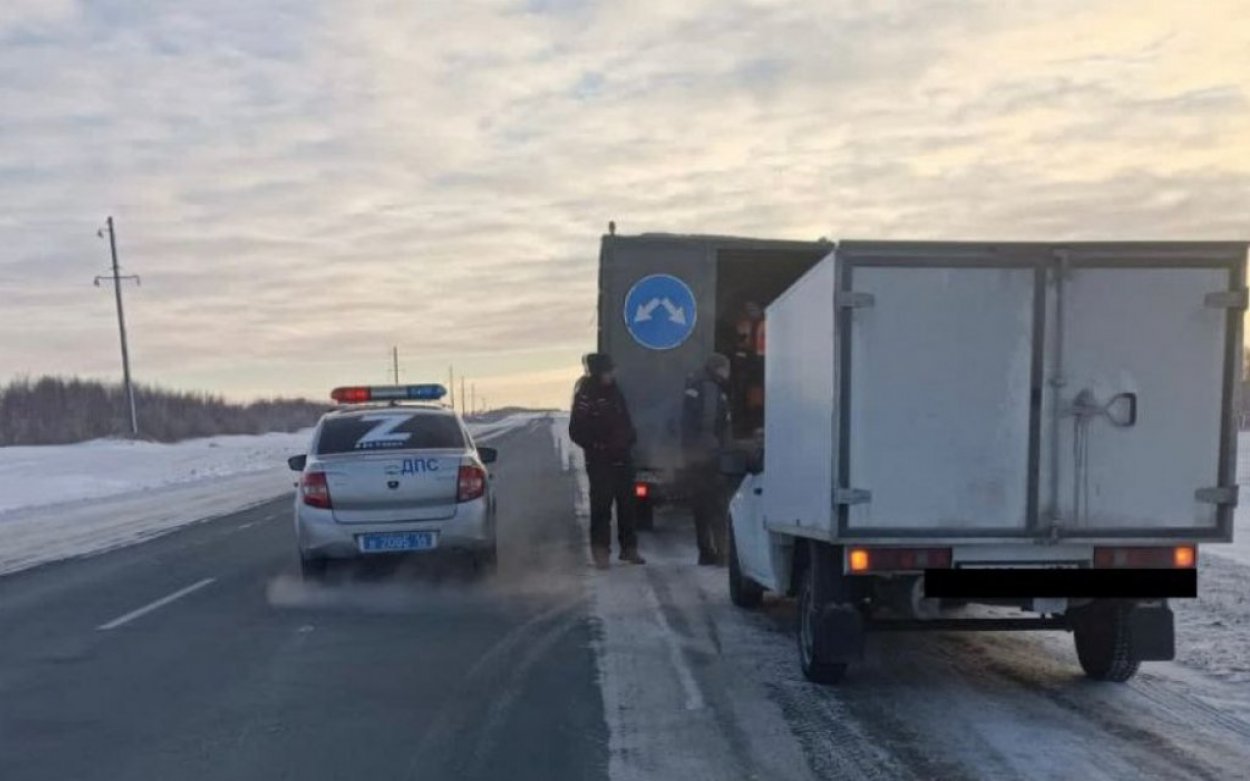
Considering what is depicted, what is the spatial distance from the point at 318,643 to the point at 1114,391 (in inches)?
220

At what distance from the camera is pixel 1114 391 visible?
6059 millimetres

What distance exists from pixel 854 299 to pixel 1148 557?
208 centimetres

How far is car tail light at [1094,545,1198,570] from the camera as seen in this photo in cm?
624

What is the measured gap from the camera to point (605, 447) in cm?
1234

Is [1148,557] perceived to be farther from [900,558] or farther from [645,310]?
[645,310]

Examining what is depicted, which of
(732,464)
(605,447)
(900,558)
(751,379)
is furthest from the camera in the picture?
(751,379)

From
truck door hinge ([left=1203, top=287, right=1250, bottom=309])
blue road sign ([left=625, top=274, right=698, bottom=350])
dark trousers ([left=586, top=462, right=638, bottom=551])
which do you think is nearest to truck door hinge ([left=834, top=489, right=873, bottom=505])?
truck door hinge ([left=1203, top=287, right=1250, bottom=309])

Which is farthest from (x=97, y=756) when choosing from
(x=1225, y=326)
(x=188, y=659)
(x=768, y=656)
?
(x=1225, y=326)

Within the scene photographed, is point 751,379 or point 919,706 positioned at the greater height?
point 751,379

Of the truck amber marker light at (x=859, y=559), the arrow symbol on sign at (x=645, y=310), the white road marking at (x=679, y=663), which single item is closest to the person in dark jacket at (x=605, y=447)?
the arrow symbol on sign at (x=645, y=310)

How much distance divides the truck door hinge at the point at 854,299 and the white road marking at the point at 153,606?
21.1ft

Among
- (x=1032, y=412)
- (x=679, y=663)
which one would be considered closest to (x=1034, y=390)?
(x=1032, y=412)

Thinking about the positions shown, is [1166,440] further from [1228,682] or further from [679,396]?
[679,396]

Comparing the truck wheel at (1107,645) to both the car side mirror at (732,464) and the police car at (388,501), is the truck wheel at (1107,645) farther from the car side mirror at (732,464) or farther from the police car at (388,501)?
the police car at (388,501)
